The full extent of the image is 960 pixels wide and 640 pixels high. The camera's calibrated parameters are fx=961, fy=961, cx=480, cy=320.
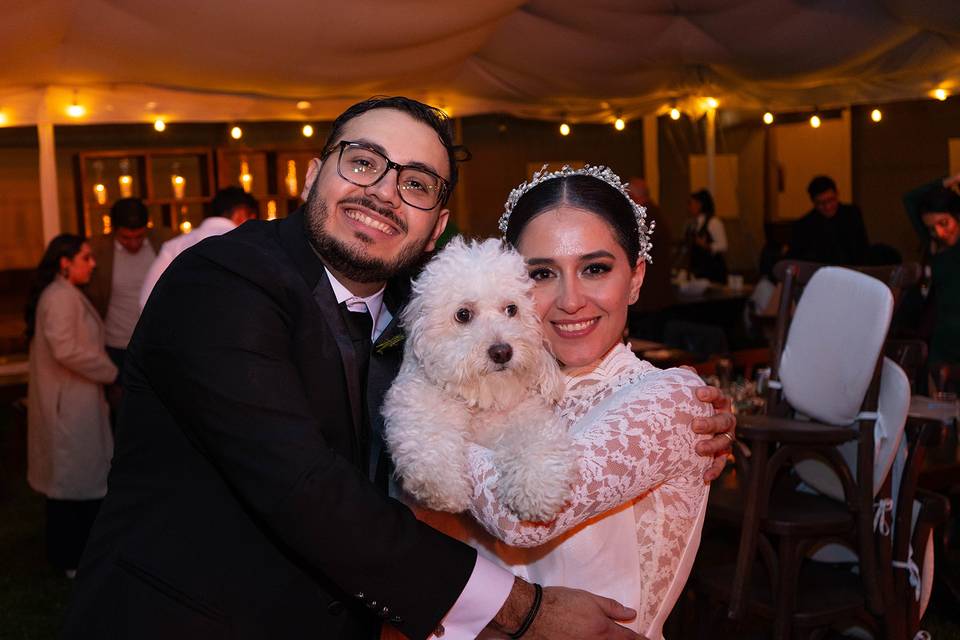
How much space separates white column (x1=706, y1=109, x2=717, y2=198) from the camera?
10.9 meters

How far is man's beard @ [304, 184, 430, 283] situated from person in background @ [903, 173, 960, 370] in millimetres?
5112

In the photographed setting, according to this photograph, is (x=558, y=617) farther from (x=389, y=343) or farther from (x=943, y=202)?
(x=943, y=202)

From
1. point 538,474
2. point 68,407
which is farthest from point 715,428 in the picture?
point 68,407

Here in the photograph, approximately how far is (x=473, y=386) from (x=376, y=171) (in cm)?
50

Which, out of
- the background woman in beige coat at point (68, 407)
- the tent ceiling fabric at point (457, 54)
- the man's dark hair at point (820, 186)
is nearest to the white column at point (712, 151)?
the tent ceiling fabric at point (457, 54)

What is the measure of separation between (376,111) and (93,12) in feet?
14.7

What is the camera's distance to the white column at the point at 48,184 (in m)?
8.12

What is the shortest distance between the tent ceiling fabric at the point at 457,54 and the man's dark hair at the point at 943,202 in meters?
1.59

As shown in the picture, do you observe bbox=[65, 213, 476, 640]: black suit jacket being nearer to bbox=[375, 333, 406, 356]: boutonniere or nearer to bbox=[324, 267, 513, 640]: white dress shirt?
bbox=[324, 267, 513, 640]: white dress shirt

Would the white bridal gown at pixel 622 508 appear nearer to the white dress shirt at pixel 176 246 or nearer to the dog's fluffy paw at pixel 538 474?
the dog's fluffy paw at pixel 538 474

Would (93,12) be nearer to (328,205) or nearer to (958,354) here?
(328,205)

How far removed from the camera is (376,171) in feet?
6.65

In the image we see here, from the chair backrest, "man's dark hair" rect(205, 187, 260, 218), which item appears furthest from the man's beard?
"man's dark hair" rect(205, 187, 260, 218)

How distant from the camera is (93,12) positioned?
18.9 ft
